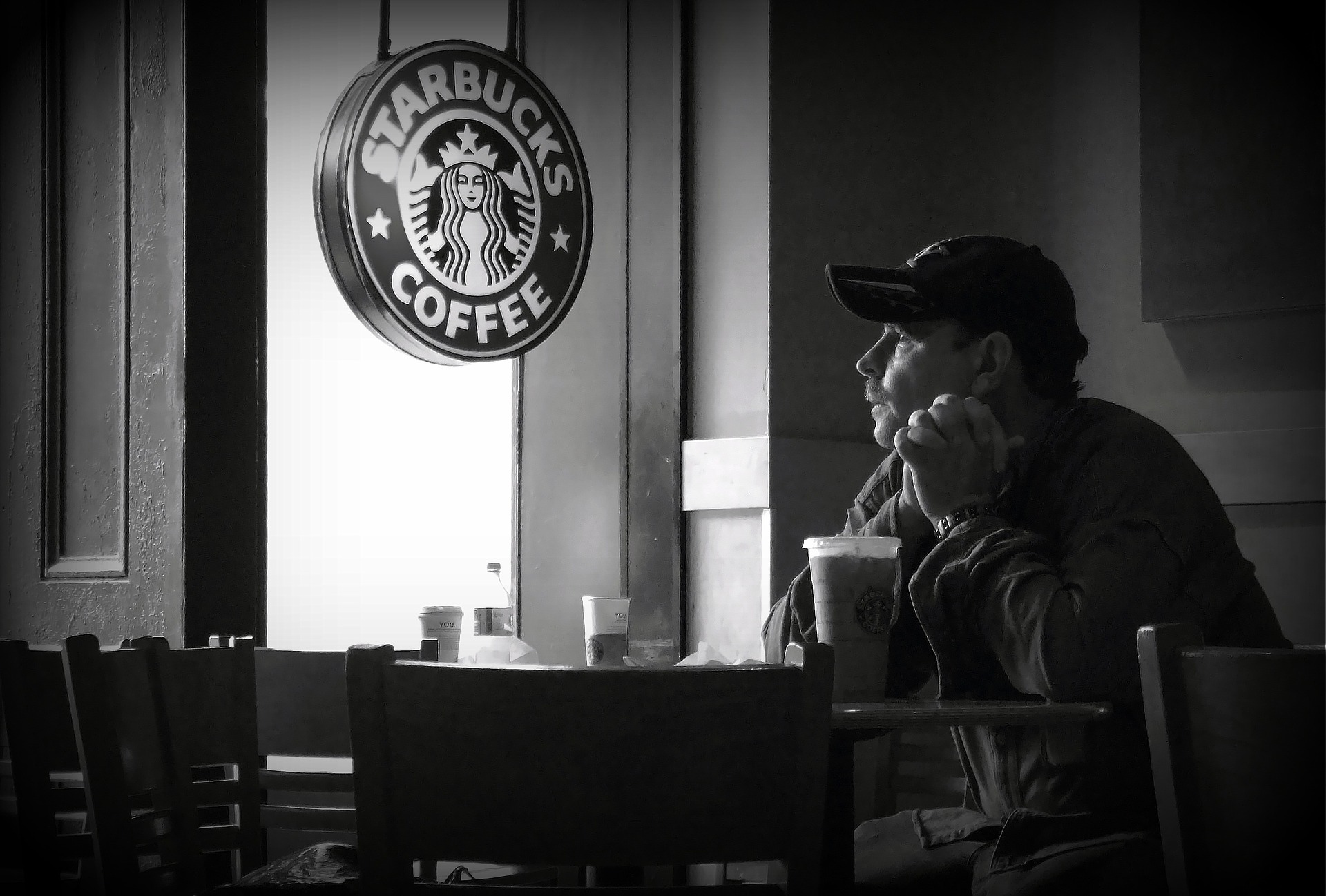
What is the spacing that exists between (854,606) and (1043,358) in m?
0.74

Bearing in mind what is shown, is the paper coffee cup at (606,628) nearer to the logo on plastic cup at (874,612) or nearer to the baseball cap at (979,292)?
the baseball cap at (979,292)

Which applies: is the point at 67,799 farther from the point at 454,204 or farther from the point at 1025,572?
the point at 454,204

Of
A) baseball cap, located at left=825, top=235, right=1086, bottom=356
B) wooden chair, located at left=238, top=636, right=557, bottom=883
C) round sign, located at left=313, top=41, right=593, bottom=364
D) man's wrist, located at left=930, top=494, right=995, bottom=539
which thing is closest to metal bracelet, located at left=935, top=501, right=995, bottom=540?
man's wrist, located at left=930, top=494, right=995, bottom=539

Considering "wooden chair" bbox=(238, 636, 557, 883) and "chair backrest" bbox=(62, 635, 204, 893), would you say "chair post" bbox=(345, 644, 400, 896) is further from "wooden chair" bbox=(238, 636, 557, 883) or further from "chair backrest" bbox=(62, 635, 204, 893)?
"wooden chair" bbox=(238, 636, 557, 883)

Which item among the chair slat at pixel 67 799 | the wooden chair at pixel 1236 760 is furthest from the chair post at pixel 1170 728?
the chair slat at pixel 67 799

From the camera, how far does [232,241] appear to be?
268cm

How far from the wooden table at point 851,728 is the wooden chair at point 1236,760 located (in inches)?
10.7

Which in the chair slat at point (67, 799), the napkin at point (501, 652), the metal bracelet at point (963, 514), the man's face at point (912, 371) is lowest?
the chair slat at point (67, 799)

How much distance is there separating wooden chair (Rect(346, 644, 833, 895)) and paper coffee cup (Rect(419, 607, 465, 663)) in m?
1.62

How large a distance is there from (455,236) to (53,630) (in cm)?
131

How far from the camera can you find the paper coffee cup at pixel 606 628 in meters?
2.67

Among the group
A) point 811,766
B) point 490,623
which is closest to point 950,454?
point 811,766

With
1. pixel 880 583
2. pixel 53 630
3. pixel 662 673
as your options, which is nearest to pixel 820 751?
pixel 662 673

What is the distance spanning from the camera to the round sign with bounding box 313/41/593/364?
8.50 ft
